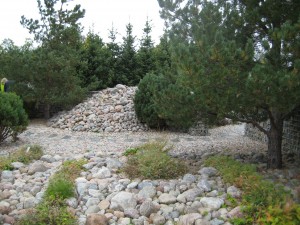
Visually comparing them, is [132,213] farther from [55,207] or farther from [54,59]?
[54,59]

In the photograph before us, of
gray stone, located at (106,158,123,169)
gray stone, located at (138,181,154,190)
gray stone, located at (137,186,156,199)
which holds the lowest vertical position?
gray stone, located at (137,186,156,199)

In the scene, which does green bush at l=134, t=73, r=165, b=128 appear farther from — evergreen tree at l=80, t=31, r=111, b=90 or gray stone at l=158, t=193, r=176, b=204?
gray stone at l=158, t=193, r=176, b=204

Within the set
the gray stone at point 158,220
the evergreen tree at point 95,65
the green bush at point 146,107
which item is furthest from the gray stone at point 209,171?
the evergreen tree at point 95,65

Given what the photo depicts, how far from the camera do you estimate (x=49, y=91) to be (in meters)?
10.0

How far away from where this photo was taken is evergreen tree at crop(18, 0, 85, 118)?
9.70 m

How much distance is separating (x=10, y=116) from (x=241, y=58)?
4413 millimetres

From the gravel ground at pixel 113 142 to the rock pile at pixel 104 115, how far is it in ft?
1.37

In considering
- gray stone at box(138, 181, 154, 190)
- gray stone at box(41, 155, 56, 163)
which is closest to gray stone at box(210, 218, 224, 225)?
gray stone at box(138, 181, 154, 190)

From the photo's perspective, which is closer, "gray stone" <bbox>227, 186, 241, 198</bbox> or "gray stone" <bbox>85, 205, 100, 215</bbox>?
"gray stone" <bbox>85, 205, 100, 215</bbox>

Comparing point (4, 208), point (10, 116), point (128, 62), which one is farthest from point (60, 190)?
point (128, 62)

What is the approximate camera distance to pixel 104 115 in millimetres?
9055

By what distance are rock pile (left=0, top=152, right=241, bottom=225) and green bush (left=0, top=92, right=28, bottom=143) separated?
6.66ft

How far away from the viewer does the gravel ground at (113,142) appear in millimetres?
5906

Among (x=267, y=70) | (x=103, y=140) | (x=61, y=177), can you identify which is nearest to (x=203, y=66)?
(x=267, y=70)
